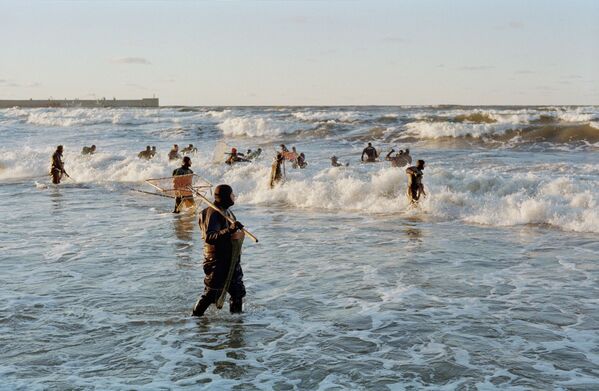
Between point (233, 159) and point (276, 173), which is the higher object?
point (233, 159)

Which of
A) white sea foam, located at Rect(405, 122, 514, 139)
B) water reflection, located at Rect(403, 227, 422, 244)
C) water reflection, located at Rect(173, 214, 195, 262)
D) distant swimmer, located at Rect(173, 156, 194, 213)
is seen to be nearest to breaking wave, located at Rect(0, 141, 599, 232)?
water reflection, located at Rect(403, 227, 422, 244)

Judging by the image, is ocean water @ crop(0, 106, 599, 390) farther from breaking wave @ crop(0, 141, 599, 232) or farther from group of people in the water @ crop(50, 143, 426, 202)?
group of people in the water @ crop(50, 143, 426, 202)

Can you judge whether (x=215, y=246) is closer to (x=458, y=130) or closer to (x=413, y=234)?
(x=413, y=234)

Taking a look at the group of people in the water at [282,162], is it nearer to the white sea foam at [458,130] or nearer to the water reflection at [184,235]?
the water reflection at [184,235]

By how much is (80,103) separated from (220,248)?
486 feet

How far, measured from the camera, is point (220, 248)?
7.89 m

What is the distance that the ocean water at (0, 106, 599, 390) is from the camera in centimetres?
677

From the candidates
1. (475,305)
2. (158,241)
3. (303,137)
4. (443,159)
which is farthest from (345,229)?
(303,137)

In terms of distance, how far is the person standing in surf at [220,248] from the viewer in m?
7.78

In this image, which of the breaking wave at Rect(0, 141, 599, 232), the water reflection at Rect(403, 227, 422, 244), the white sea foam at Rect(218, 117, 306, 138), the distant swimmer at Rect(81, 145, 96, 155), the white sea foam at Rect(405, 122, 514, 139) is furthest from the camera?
the white sea foam at Rect(218, 117, 306, 138)

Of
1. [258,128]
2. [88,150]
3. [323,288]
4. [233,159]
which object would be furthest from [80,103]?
[323,288]

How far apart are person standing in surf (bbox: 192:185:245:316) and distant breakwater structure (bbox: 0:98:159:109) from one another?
473 ft

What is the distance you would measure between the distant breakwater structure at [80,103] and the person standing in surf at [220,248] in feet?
473

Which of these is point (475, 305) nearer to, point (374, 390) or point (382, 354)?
point (382, 354)
